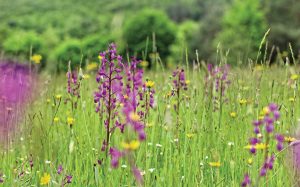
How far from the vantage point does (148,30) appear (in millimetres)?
32688

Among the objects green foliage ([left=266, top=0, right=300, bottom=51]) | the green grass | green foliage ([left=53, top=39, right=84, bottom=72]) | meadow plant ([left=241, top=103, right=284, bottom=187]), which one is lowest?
the green grass

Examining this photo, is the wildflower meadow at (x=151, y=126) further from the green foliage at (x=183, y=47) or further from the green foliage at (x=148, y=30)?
the green foliage at (x=148, y=30)

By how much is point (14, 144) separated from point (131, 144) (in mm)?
1704

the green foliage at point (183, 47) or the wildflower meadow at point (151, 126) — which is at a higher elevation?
the green foliage at point (183, 47)

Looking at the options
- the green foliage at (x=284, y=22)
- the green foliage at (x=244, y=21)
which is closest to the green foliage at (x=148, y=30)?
the green foliage at (x=244, y=21)

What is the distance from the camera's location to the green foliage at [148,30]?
31.7m

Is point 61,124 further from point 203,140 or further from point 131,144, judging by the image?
point 131,144

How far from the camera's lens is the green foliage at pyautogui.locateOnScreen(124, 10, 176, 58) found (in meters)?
31.7

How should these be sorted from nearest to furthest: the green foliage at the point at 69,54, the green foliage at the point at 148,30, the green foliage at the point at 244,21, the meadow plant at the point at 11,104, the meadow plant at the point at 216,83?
the meadow plant at the point at 11,104 < the meadow plant at the point at 216,83 < the green foliage at the point at 69,54 < the green foliage at the point at 244,21 < the green foliage at the point at 148,30

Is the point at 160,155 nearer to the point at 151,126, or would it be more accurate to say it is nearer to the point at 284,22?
the point at 151,126

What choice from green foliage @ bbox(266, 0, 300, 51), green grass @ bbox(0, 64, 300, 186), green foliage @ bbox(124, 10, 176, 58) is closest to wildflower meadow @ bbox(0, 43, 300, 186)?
green grass @ bbox(0, 64, 300, 186)

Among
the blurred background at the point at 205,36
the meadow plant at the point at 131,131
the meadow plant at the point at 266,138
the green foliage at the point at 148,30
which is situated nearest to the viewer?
the meadow plant at the point at 131,131

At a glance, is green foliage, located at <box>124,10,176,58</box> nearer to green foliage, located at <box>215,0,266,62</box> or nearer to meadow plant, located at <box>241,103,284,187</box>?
green foliage, located at <box>215,0,266,62</box>

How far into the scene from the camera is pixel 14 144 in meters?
2.75
